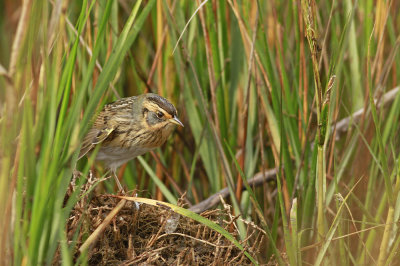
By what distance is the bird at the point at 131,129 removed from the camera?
165 inches

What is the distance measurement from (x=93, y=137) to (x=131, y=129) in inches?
10.5

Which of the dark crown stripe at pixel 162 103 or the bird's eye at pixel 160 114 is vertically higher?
the dark crown stripe at pixel 162 103

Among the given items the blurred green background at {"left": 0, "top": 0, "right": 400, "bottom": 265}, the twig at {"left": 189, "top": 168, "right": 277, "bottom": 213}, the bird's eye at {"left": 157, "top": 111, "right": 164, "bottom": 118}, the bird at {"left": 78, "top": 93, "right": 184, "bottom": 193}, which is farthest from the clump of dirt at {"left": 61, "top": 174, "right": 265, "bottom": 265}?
the bird's eye at {"left": 157, "top": 111, "right": 164, "bottom": 118}

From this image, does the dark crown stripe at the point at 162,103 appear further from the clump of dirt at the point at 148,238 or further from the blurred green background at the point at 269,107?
the clump of dirt at the point at 148,238

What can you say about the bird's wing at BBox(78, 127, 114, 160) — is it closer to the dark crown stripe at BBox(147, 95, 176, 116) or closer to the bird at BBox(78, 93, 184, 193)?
the bird at BBox(78, 93, 184, 193)

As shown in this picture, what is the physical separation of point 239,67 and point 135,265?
197 centimetres

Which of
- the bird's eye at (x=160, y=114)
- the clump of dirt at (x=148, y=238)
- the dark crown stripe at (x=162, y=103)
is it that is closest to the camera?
the clump of dirt at (x=148, y=238)

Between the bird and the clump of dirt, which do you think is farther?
the bird

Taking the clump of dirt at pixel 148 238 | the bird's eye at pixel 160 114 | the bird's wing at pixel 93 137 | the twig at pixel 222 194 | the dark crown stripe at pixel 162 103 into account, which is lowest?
the twig at pixel 222 194

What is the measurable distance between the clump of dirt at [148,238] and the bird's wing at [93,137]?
718 millimetres

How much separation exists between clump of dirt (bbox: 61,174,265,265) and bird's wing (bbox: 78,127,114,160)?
72 cm

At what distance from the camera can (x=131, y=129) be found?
171 inches

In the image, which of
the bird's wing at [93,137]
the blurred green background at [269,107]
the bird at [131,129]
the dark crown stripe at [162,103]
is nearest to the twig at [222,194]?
the blurred green background at [269,107]

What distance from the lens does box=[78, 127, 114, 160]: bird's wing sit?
4.16 m
